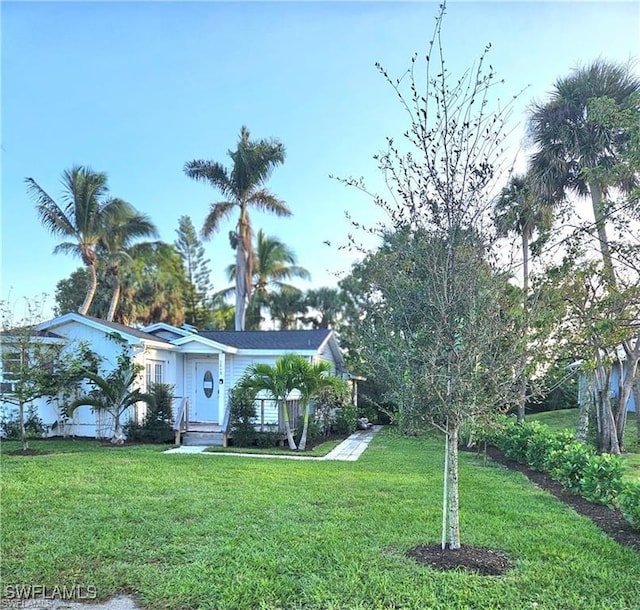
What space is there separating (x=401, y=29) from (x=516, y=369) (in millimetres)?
3966

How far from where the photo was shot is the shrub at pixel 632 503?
556 centimetres

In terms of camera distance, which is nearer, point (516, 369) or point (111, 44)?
point (516, 369)

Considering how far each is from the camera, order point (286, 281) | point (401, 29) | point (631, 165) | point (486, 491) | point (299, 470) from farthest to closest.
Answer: point (286, 281) < point (299, 470) < point (486, 491) < point (631, 165) < point (401, 29)

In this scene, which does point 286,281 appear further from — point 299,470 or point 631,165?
point 631,165

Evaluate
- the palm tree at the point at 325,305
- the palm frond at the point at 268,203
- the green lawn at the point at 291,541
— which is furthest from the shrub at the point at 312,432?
the palm tree at the point at 325,305

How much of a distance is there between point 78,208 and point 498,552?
21259mm

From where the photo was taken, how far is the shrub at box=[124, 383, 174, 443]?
45.7 feet

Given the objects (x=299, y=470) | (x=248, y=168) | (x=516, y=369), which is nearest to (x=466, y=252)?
(x=516, y=369)

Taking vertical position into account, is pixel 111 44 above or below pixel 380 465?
above

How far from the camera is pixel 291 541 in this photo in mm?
5195

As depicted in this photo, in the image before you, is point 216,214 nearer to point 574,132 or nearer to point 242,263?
point 242,263

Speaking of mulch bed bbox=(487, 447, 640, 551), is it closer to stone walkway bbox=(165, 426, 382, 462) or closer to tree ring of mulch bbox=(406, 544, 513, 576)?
tree ring of mulch bbox=(406, 544, 513, 576)

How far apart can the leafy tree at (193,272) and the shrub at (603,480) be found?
31945mm

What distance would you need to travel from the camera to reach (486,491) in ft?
25.7
